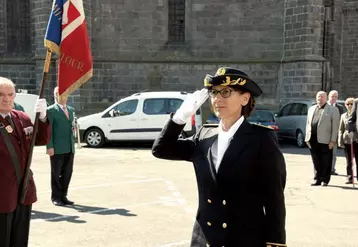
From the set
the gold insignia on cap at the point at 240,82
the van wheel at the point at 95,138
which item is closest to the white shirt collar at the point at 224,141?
the gold insignia on cap at the point at 240,82

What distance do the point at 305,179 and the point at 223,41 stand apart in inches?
461

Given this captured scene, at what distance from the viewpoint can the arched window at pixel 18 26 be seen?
73.6 ft

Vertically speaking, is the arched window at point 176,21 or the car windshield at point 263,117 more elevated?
the arched window at point 176,21

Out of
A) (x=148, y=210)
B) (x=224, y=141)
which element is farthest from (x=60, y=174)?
(x=224, y=141)

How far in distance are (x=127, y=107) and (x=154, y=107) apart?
95 cm

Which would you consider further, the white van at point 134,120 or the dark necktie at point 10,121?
the white van at point 134,120

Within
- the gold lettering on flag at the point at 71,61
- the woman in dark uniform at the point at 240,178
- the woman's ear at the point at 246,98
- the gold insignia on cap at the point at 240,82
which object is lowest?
the woman in dark uniform at the point at 240,178

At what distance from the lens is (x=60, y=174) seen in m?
7.07

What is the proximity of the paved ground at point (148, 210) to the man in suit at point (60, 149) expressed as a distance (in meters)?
0.29

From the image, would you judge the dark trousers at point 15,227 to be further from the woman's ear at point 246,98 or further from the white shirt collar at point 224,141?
the woman's ear at point 246,98

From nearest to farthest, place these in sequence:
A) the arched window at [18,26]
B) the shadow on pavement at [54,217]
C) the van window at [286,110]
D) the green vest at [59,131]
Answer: the shadow on pavement at [54,217] < the green vest at [59,131] < the van window at [286,110] < the arched window at [18,26]

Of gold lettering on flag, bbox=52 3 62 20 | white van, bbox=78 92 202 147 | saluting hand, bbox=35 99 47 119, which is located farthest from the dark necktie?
white van, bbox=78 92 202 147

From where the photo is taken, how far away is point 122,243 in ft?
16.8

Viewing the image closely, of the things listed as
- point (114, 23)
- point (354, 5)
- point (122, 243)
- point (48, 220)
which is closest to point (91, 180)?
point (48, 220)
